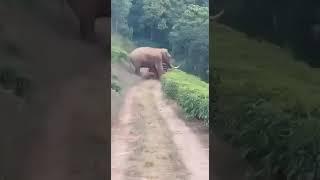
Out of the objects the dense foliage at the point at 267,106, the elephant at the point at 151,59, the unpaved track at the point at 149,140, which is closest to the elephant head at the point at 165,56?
the elephant at the point at 151,59

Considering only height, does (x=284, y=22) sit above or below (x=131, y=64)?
above

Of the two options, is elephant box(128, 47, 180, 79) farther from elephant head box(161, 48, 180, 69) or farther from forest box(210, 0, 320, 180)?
forest box(210, 0, 320, 180)

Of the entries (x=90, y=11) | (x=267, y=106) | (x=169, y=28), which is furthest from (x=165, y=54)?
(x=267, y=106)

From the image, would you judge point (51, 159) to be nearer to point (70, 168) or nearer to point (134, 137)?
point (70, 168)

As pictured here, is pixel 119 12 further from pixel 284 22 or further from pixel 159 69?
pixel 284 22

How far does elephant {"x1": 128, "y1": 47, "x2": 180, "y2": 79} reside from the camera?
2.25 metres

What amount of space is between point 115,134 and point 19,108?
0.47 meters

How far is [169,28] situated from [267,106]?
0.57 meters

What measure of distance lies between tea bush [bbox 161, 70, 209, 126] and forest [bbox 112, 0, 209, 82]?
1.4 inches

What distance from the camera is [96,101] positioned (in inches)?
89.1

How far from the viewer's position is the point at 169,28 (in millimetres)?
2262

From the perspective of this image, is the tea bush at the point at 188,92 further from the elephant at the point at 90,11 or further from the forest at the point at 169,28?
the elephant at the point at 90,11

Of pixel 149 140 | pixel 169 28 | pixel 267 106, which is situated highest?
pixel 169 28

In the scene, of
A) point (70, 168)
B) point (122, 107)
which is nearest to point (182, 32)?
point (122, 107)
